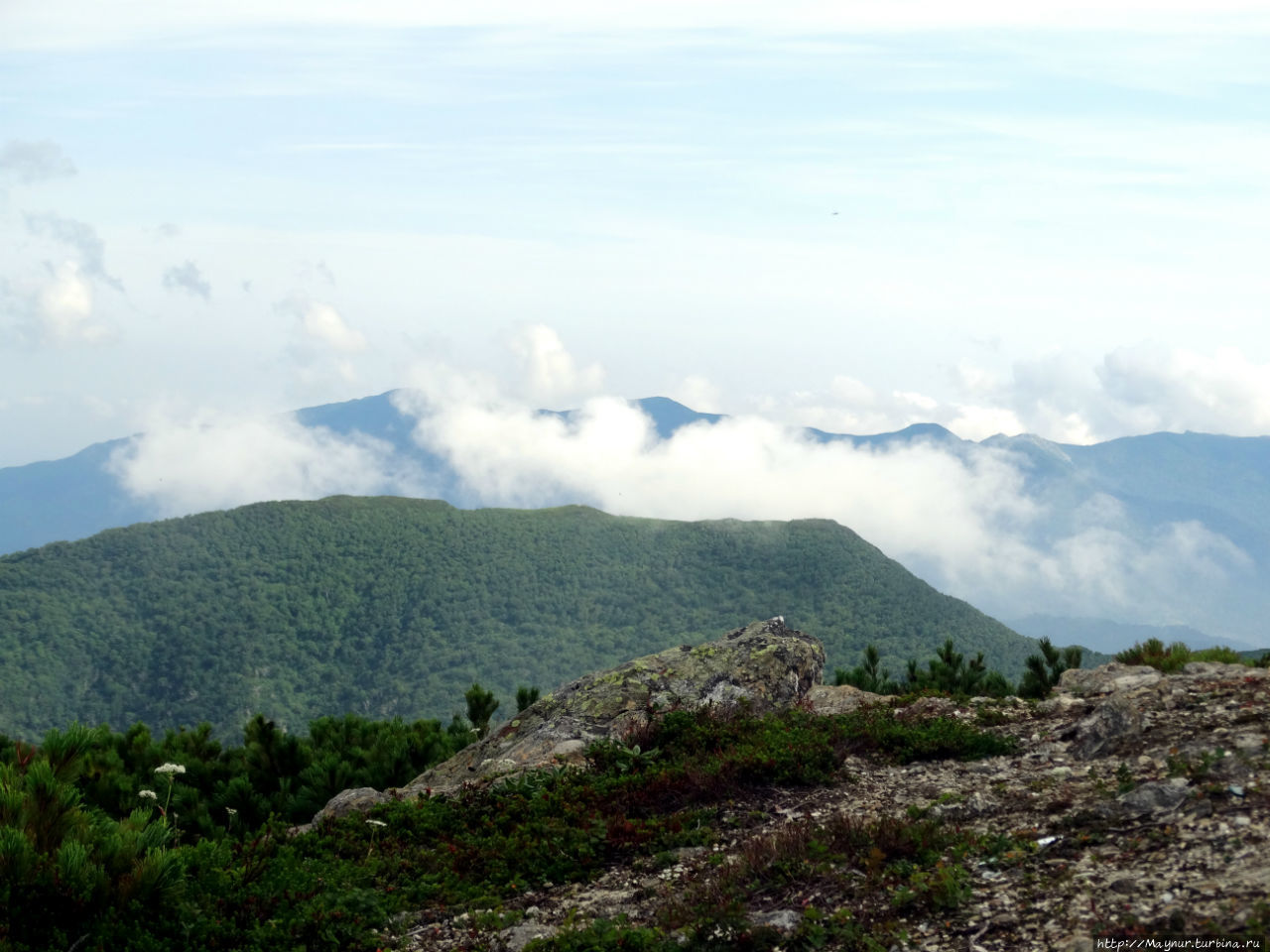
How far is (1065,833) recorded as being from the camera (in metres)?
8.60

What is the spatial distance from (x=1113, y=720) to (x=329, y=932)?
8.72 metres

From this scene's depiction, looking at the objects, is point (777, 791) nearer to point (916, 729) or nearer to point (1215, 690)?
point (916, 729)

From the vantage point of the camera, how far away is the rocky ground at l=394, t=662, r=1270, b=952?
704 centimetres

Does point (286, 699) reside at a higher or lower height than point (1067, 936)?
lower

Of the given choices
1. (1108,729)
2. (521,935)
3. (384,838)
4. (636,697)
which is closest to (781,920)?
(521,935)

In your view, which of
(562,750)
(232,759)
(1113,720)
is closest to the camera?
(1113,720)

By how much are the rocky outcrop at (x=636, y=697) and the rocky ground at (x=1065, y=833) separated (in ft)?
13.0

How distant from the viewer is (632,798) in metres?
11.5

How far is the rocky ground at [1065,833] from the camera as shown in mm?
7043

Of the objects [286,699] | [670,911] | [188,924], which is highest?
[188,924]

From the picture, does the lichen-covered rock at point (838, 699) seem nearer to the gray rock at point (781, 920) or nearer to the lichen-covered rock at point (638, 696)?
the lichen-covered rock at point (638, 696)

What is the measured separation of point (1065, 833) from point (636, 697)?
847 centimetres

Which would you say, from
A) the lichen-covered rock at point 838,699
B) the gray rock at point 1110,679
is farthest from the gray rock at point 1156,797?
the lichen-covered rock at point 838,699

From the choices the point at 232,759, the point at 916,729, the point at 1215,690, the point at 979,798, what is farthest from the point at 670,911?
the point at 232,759
